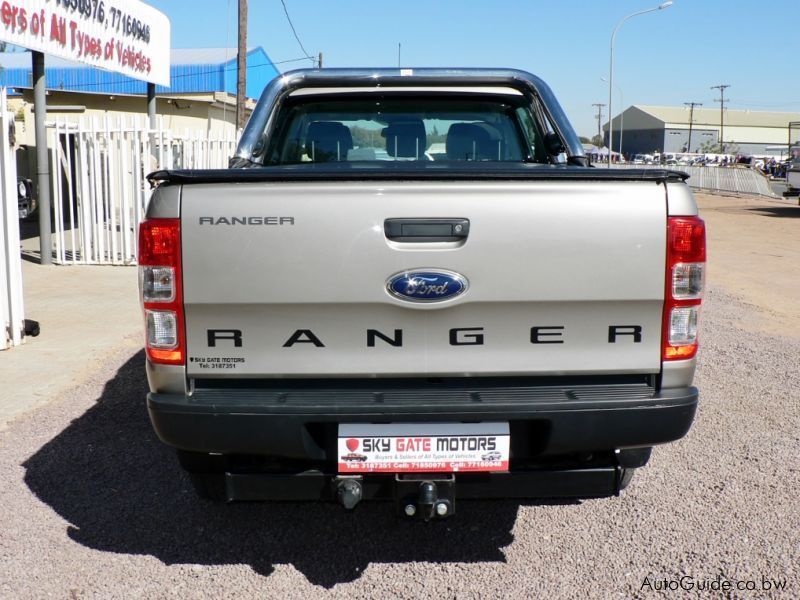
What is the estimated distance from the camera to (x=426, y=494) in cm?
294

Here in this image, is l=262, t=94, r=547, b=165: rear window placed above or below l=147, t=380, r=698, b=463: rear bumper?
above

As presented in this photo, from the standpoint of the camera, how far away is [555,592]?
320cm

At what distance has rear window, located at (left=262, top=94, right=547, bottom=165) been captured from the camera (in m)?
4.83

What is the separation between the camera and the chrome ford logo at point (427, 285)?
9.38ft

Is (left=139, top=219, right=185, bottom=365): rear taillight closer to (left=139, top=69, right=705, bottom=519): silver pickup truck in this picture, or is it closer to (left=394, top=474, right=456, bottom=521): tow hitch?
(left=139, top=69, right=705, bottom=519): silver pickup truck

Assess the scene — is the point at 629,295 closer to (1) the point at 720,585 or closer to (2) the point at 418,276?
(2) the point at 418,276

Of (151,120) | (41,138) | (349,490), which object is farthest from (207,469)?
(151,120)

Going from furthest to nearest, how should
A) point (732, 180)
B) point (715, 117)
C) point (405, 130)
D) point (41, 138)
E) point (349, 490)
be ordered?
point (715, 117)
point (732, 180)
point (41, 138)
point (405, 130)
point (349, 490)

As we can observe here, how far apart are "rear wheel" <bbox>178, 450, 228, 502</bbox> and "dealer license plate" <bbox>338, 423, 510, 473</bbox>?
514 millimetres

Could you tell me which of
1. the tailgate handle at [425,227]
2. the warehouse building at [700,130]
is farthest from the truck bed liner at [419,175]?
the warehouse building at [700,130]

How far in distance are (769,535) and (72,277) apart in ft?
31.1

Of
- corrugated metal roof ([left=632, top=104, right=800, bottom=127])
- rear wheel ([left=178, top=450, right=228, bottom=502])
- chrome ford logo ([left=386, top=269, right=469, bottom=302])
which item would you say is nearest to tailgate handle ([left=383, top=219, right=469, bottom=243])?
chrome ford logo ([left=386, top=269, right=469, bottom=302])

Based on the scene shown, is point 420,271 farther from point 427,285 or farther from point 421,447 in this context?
point 421,447

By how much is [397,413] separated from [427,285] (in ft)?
1.47
